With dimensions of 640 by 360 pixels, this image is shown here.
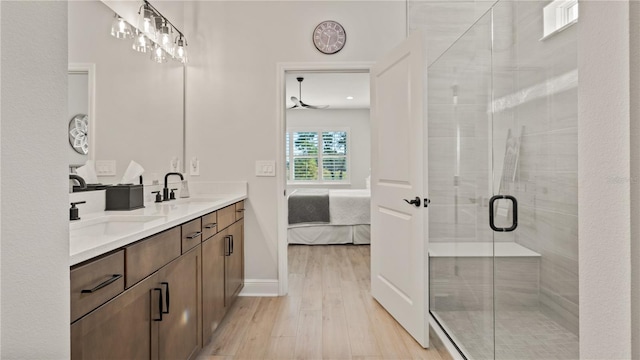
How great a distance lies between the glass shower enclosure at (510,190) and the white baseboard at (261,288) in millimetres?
1363

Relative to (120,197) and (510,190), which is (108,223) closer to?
(120,197)

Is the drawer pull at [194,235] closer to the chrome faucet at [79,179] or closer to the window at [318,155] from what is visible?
the chrome faucet at [79,179]

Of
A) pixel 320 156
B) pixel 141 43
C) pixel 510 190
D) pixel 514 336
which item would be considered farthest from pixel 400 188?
pixel 320 156

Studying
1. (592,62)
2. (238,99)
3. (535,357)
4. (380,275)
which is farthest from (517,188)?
(238,99)

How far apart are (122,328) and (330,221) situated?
4.02 meters

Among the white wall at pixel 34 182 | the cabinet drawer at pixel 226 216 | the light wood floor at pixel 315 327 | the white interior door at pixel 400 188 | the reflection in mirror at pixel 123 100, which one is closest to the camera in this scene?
the white wall at pixel 34 182

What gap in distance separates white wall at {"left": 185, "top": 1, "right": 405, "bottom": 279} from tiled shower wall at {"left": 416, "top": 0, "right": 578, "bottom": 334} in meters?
1.18

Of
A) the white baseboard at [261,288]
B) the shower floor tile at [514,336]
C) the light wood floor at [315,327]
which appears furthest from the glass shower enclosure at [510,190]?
the white baseboard at [261,288]

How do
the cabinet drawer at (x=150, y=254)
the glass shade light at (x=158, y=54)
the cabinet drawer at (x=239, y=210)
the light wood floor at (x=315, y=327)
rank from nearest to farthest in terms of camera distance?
the cabinet drawer at (x=150, y=254)
the light wood floor at (x=315, y=327)
the glass shade light at (x=158, y=54)
the cabinet drawer at (x=239, y=210)

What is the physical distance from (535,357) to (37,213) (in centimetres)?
184

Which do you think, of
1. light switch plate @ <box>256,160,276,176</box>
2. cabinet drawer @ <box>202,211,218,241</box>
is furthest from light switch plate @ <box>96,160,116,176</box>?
light switch plate @ <box>256,160,276,176</box>

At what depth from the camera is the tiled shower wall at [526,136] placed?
1.41 metres

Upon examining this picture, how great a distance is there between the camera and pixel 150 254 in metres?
1.30

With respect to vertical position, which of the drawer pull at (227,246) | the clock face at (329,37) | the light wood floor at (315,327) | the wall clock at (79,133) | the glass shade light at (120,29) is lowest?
the light wood floor at (315,327)
